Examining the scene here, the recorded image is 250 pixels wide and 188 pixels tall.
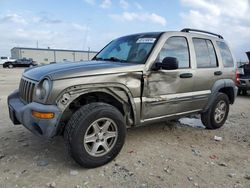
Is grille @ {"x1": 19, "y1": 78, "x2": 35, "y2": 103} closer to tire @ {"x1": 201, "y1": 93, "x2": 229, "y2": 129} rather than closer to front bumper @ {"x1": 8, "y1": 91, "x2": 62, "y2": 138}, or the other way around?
front bumper @ {"x1": 8, "y1": 91, "x2": 62, "y2": 138}

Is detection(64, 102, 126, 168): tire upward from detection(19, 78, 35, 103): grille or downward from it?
downward

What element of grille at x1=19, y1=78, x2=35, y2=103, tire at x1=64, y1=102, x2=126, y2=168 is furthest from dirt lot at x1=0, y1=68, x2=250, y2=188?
grille at x1=19, y1=78, x2=35, y2=103

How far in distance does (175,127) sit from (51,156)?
271 cm

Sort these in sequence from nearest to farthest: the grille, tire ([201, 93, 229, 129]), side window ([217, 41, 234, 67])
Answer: the grille, tire ([201, 93, 229, 129]), side window ([217, 41, 234, 67])

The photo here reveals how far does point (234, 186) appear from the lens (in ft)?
10.9

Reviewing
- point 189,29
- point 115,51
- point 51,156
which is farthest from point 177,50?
point 51,156

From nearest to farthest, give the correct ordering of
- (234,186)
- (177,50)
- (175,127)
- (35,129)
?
(234,186) → (35,129) → (177,50) → (175,127)

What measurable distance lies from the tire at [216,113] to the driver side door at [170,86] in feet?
2.45

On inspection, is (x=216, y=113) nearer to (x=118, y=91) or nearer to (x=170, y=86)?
(x=170, y=86)

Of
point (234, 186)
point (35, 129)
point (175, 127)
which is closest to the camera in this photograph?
point (234, 186)

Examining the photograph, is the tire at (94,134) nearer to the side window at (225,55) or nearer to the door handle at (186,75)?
the door handle at (186,75)

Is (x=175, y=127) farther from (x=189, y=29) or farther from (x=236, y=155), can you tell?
(x=189, y=29)

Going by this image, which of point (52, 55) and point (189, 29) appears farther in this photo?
point (52, 55)

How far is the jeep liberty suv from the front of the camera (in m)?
3.50
